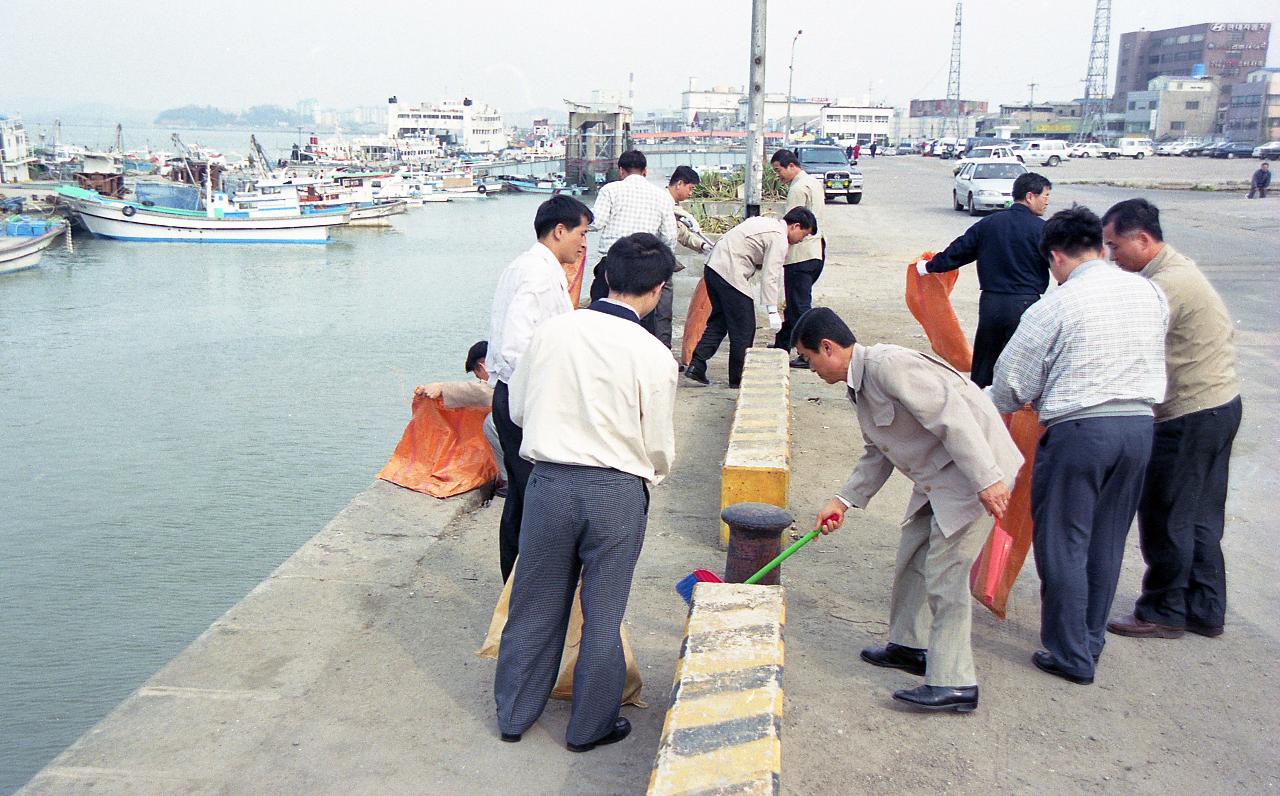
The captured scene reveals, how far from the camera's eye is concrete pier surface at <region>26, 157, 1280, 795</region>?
3438mm

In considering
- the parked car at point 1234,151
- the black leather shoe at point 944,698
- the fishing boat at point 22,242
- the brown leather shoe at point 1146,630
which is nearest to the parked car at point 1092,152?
the parked car at point 1234,151

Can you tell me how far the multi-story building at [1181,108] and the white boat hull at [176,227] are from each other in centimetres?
9419

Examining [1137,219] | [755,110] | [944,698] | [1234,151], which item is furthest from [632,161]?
[1234,151]

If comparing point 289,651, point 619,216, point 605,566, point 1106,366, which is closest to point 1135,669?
point 1106,366

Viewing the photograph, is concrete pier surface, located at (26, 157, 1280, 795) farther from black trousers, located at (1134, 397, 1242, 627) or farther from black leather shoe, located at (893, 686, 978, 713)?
black trousers, located at (1134, 397, 1242, 627)

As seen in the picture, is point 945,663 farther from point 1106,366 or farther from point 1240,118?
point 1240,118

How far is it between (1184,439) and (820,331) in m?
1.79

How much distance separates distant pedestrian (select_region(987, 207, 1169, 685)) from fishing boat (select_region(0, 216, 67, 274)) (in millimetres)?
33488

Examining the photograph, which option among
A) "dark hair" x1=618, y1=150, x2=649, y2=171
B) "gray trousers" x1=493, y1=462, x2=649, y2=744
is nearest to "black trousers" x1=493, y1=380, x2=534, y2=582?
"gray trousers" x1=493, y1=462, x2=649, y2=744

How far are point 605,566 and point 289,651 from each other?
1892 millimetres

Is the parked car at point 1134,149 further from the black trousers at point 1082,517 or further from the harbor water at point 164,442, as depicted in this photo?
the black trousers at point 1082,517

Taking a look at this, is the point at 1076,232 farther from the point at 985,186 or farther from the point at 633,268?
the point at 985,186

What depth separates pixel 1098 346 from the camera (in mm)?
3750

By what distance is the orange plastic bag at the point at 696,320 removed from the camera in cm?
881
